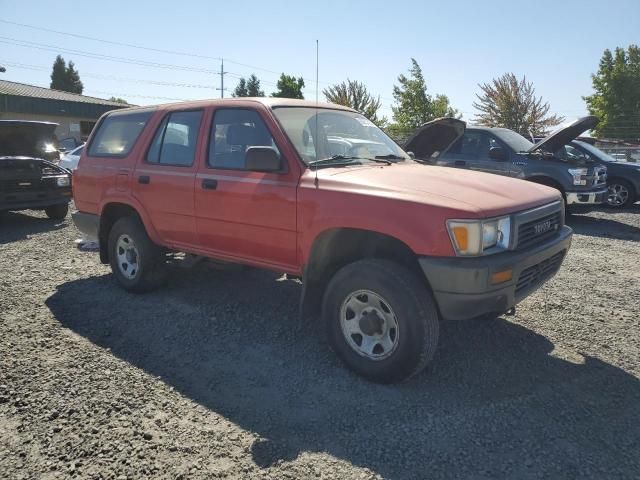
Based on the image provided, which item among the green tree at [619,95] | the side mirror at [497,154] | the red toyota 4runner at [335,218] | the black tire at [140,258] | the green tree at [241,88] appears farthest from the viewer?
the green tree at [241,88]

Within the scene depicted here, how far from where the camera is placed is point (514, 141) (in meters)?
9.59

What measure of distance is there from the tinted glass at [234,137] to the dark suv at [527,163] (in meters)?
5.67

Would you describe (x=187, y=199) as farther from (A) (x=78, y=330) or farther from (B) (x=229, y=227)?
(A) (x=78, y=330)

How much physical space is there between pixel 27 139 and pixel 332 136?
8.47 meters

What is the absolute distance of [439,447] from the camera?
2.64m

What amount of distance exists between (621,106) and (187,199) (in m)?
40.9

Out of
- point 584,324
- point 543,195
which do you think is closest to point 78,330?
point 543,195

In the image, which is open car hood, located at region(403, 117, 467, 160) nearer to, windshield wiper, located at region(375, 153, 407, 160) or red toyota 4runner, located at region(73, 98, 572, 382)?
red toyota 4runner, located at region(73, 98, 572, 382)

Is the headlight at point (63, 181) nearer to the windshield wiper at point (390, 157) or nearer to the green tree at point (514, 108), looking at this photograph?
the windshield wiper at point (390, 157)

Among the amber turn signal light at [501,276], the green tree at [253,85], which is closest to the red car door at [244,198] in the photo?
the amber turn signal light at [501,276]

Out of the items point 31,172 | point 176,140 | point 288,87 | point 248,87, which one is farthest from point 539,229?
point 248,87

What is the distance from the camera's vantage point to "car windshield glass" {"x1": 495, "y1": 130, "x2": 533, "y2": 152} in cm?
938

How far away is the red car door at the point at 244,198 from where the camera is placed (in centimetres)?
366

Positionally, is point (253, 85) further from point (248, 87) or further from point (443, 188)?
point (443, 188)
